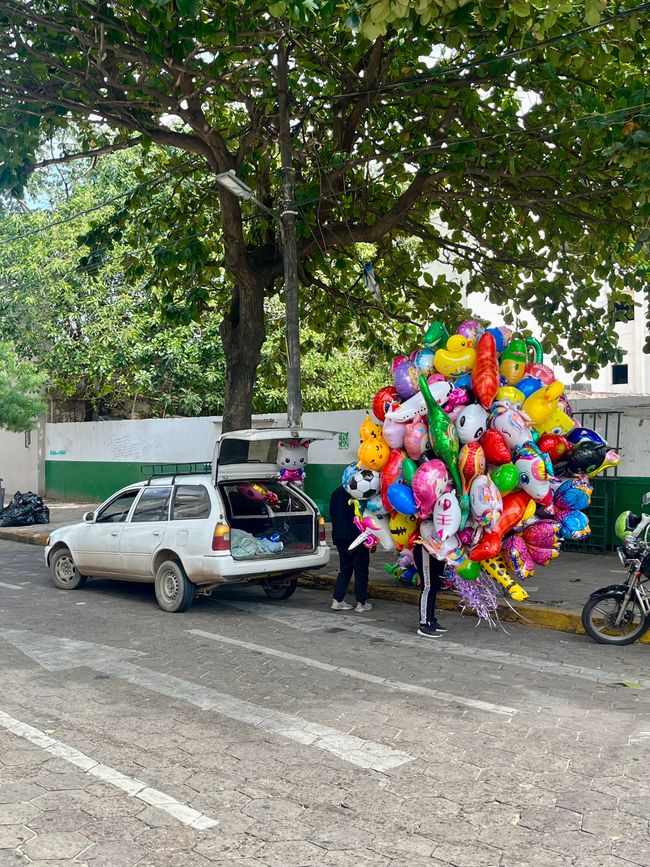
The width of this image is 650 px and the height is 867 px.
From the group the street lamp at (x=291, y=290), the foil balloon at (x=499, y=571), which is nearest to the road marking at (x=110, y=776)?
the foil balloon at (x=499, y=571)

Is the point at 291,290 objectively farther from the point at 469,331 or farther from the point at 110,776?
the point at 110,776

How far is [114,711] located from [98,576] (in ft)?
17.4

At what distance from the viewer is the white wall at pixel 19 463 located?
26297 millimetres

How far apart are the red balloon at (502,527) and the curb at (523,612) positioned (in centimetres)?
130

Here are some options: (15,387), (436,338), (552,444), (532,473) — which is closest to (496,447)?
(532,473)

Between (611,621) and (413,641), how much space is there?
185 centimetres

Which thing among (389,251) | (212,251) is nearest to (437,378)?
(389,251)

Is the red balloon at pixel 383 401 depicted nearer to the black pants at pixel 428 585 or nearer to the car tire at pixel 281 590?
the black pants at pixel 428 585

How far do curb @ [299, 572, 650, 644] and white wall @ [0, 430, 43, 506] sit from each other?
700 inches

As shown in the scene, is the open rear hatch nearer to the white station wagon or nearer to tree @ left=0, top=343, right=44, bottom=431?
the white station wagon

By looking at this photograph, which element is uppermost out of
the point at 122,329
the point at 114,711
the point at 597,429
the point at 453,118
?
the point at 453,118

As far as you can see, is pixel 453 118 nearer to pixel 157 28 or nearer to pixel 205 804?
pixel 157 28

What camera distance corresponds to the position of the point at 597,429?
13.6 meters

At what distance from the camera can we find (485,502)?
812 cm
